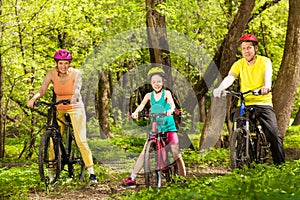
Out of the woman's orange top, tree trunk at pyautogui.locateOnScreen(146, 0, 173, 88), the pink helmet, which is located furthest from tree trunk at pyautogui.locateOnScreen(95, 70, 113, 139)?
the pink helmet

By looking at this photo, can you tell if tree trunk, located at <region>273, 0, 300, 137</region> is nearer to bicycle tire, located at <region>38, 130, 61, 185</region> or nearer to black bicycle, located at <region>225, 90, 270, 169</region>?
black bicycle, located at <region>225, 90, 270, 169</region>

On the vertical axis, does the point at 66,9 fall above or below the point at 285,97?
above

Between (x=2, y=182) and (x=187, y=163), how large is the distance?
14.8ft

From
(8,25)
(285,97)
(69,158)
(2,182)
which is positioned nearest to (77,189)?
(69,158)

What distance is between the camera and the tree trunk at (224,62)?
12.8m

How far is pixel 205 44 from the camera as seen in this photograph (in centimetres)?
2359

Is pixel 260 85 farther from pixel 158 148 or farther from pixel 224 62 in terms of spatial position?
pixel 224 62

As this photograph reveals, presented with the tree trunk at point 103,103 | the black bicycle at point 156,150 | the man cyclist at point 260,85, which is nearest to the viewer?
the black bicycle at point 156,150

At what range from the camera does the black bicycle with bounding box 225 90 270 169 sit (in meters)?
7.28

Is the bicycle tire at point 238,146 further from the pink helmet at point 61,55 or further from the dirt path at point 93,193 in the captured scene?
the pink helmet at point 61,55

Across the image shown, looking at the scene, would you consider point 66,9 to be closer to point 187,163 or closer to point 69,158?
point 187,163

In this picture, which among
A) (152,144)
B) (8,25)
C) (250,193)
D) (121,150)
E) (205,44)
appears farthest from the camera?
(205,44)

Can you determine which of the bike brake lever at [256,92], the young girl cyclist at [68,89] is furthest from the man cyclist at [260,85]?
the young girl cyclist at [68,89]

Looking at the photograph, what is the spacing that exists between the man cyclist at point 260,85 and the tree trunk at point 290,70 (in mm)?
3967
